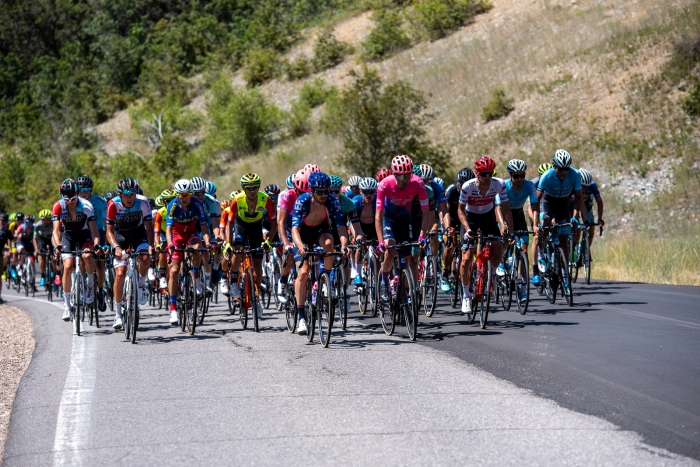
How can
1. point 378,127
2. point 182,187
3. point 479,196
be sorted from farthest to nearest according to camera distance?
point 378,127 < point 182,187 < point 479,196

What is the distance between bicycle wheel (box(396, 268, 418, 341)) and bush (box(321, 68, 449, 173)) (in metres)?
26.5

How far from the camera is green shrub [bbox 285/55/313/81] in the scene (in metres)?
63.9

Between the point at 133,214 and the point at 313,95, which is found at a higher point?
the point at 313,95

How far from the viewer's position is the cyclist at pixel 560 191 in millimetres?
15148

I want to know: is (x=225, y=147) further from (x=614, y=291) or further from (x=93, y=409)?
(x=93, y=409)

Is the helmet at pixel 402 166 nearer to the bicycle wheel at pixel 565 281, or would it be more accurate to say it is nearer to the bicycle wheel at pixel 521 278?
the bicycle wheel at pixel 521 278

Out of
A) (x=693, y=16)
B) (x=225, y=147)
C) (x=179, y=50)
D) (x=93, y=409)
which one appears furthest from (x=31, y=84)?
(x=93, y=409)

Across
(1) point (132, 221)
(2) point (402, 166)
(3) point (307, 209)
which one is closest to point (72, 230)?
(1) point (132, 221)

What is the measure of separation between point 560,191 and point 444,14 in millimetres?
44342

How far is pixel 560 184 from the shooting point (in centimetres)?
1536

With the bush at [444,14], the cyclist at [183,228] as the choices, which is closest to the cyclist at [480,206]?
the cyclist at [183,228]

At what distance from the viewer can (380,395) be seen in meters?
8.16

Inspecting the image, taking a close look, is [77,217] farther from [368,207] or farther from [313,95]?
[313,95]

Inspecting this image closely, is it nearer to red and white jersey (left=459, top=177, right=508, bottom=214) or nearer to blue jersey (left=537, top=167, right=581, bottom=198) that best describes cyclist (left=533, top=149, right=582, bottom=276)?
blue jersey (left=537, top=167, right=581, bottom=198)
